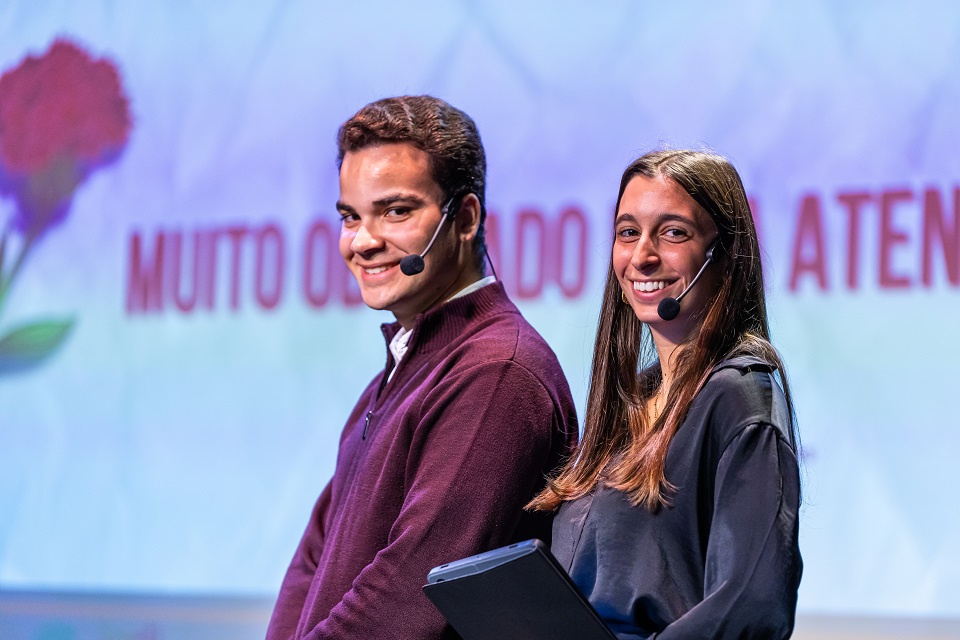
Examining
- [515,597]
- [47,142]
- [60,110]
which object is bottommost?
[515,597]

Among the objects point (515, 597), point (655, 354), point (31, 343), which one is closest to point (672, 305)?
point (655, 354)

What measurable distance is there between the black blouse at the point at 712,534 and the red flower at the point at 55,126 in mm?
3017

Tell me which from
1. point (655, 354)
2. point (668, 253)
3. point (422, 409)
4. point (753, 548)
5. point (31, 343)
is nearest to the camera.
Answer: point (753, 548)

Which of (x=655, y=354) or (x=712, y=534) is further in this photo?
(x=655, y=354)

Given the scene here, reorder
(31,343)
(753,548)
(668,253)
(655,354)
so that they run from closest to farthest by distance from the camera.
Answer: (753,548) → (668,253) → (655,354) → (31,343)

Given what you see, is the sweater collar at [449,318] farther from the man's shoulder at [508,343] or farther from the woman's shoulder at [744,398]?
the woman's shoulder at [744,398]

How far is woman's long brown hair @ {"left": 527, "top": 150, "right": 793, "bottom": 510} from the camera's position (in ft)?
4.81

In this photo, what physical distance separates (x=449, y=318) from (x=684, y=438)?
0.59m

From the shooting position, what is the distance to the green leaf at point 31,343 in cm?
411

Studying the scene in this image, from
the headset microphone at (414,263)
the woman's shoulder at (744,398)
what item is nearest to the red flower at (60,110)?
the headset microphone at (414,263)

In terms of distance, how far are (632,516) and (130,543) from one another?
281cm

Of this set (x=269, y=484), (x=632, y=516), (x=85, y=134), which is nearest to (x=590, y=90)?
(x=269, y=484)

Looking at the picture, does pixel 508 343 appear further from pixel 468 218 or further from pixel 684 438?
pixel 684 438

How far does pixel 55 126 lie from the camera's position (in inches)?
164
